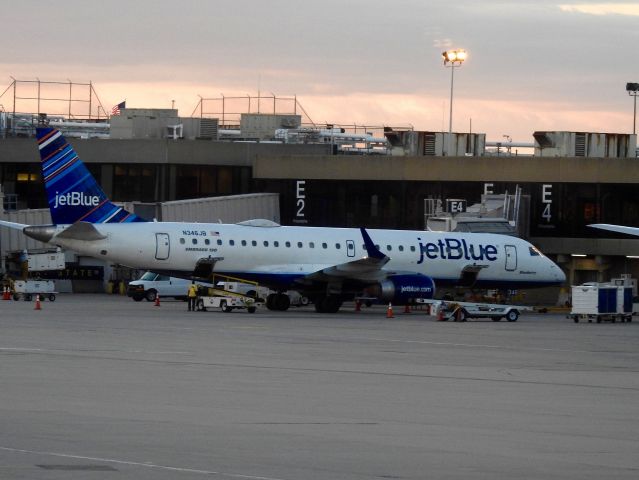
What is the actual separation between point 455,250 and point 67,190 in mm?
15964

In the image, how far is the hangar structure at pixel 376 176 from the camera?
71062 mm

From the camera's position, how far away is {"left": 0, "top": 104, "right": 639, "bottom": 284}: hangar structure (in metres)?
Answer: 71.1

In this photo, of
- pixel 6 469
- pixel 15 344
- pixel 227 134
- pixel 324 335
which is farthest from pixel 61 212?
pixel 227 134

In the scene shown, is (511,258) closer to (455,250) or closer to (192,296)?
(455,250)

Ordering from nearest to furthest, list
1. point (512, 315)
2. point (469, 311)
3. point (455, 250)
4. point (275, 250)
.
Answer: point (469, 311) → point (512, 315) → point (275, 250) → point (455, 250)

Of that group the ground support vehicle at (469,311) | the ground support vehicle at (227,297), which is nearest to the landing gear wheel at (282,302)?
the ground support vehicle at (227,297)

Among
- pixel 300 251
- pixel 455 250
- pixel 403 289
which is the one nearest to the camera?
pixel 403 289

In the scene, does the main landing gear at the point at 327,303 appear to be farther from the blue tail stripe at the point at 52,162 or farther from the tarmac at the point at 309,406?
the tarmac at the point at 309,406

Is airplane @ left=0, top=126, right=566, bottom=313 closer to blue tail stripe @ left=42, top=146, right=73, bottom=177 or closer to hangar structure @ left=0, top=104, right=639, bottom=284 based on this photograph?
blue tail stripe @ left=42, top=146, right=73, bottom=177

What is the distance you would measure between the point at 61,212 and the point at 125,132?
3820 centimetres

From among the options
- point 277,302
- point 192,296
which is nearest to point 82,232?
point 192,296

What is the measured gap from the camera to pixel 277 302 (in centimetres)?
5200

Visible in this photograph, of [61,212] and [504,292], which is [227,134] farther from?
[61,212]

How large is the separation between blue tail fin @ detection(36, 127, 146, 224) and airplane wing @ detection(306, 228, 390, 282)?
769cm
